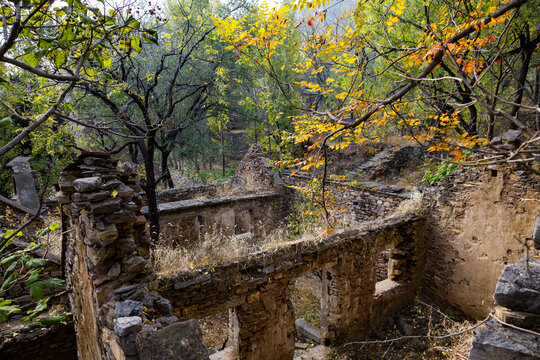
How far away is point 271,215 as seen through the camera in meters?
11.3

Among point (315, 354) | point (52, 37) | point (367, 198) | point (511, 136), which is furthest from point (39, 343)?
point (511, 136)

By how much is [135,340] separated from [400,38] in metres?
10.1

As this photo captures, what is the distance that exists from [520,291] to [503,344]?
34 cm

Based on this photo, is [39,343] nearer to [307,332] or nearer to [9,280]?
[9,280]

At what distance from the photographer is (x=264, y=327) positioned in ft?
17.6

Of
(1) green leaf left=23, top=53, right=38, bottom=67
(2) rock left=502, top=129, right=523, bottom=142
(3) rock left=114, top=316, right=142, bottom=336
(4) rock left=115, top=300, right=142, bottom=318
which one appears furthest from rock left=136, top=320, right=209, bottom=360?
(2) rock left=502, top=129, right=523, bottom=142

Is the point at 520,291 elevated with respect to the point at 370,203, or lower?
elevated

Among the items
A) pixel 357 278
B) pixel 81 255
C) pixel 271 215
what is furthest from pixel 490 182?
pixel 81 255

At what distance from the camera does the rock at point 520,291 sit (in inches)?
70.1

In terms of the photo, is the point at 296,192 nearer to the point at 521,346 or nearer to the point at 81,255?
the point at 81,255

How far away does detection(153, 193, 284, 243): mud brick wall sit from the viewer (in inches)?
367

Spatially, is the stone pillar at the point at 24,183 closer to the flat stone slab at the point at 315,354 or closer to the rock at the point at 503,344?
the flat stone slab at the point at 315,354

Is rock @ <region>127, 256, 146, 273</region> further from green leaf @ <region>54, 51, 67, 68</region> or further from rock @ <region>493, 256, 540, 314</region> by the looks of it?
rock @ <region>493, 256, 540, 314</region>

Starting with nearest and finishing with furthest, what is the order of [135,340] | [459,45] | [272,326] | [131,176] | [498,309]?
[498,309]
[135,340]
[459,45]
[131,176]
[272,326]
